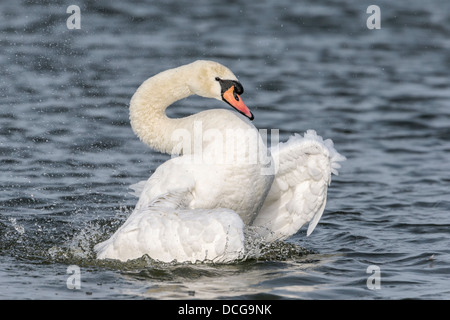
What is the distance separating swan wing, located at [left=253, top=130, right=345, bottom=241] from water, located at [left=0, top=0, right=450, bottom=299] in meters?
0.30

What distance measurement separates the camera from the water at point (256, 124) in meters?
8.15

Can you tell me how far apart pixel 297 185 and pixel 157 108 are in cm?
158

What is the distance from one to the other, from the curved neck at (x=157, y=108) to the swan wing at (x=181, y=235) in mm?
985

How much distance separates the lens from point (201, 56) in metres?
18.4

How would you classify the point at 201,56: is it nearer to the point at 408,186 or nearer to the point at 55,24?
the point at 55,24

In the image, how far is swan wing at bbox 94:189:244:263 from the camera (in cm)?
729

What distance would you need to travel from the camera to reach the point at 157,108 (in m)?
8.75

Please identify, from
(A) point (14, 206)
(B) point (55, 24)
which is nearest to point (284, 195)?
(A) point (14, 206)

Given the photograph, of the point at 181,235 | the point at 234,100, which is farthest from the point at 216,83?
the point at 181,235
